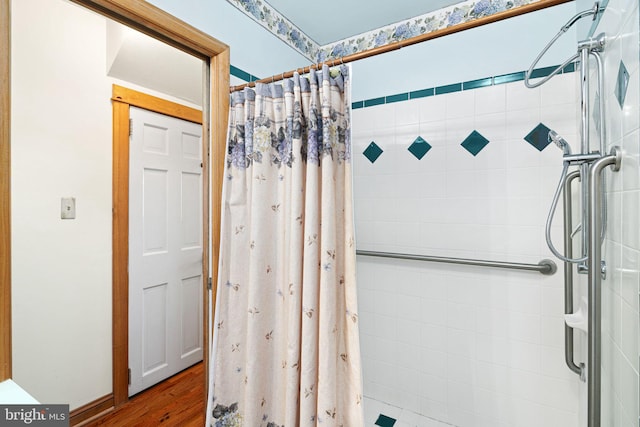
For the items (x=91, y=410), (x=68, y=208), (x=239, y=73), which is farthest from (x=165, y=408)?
(x=239, y=73)

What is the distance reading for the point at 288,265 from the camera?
1.14 meters

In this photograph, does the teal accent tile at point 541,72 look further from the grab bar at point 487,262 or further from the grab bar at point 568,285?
the grab bar at point 487,262

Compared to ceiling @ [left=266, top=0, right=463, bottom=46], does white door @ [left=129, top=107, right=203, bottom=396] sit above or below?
below

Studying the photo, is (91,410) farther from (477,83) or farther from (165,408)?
(477,83)

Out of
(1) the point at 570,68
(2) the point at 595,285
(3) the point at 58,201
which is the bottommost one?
(2) the point at 595,285

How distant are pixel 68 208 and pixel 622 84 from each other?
2360 millimetres

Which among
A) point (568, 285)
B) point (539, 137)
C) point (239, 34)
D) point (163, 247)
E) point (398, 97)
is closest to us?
point (568, 285)

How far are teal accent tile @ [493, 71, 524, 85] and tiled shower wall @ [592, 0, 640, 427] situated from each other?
491mm

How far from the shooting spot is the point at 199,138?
95.7 inches

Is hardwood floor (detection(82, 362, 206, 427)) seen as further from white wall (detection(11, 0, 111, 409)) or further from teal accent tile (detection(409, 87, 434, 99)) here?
teal accent tile (detection(409, 87, 434, 99))

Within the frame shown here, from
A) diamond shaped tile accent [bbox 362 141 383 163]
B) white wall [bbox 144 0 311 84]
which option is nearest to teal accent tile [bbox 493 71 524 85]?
diamond shaped tile accent [bbox 362 141 383 163]

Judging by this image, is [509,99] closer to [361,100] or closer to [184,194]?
[361,100]

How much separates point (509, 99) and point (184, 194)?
2159 millimetres

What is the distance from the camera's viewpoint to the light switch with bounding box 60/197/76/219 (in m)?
1.66
